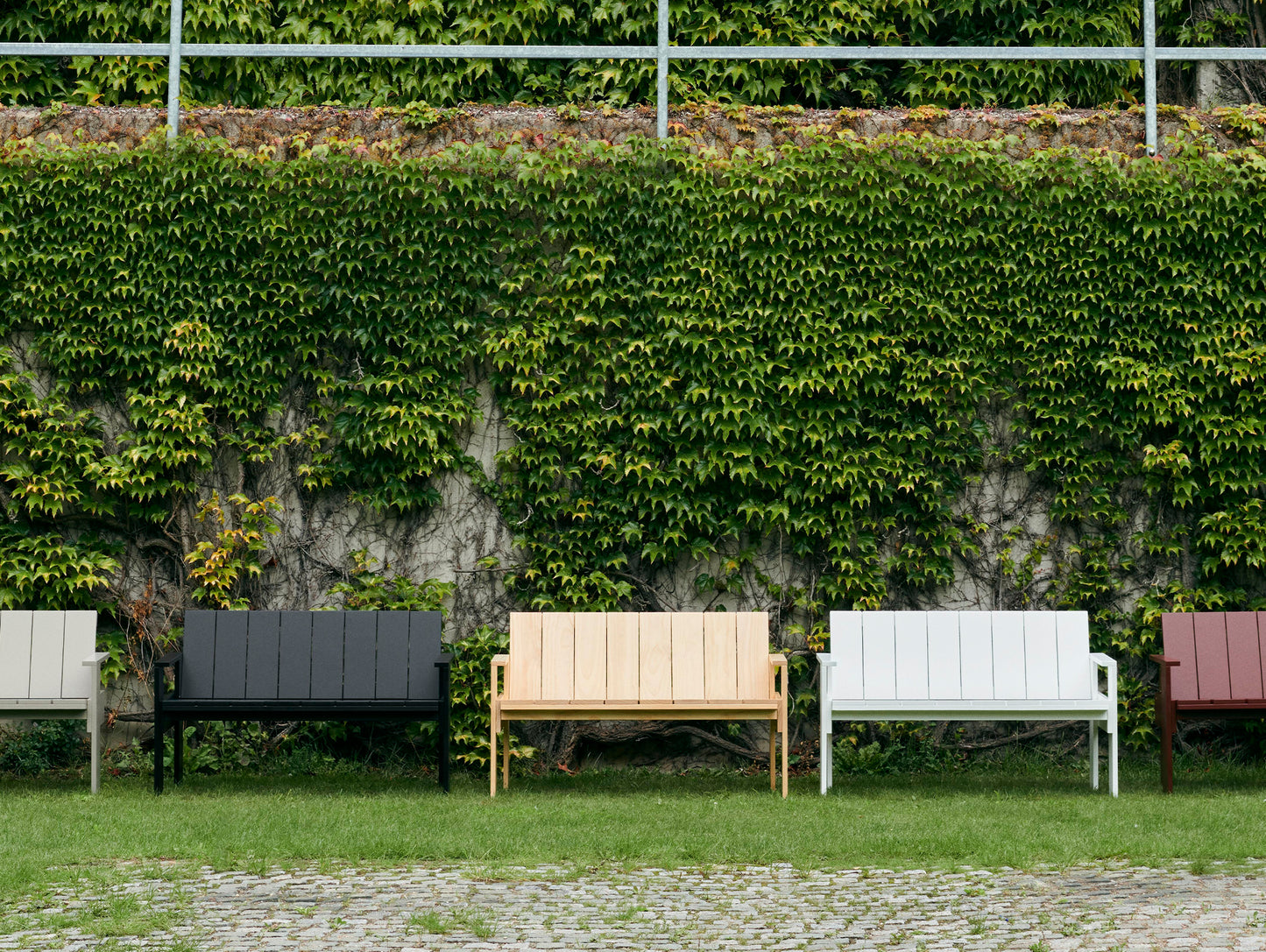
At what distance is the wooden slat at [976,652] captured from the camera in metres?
7.06

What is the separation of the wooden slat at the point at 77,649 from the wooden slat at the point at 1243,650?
6.06 m

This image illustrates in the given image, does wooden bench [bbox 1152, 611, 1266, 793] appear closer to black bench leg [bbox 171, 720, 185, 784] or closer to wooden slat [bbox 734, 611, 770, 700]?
wooden slat [bbox 734, 611, 770, 700]

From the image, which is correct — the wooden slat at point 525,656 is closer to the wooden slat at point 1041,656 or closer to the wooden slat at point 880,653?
the wooden slat at point 880,653

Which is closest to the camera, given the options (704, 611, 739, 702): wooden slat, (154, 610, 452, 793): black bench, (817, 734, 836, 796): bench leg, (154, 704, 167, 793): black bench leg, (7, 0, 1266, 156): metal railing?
(154, 704, 167, 793): black bench leg

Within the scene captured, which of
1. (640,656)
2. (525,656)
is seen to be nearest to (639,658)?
(640,656)

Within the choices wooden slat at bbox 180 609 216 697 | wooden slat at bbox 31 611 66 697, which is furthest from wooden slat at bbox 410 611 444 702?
wooden slat at bbox 31 611 66 697

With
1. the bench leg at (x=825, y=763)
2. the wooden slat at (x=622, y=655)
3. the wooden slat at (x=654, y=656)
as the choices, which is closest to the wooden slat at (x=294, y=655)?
the wooden slat at (x=622, y=655)

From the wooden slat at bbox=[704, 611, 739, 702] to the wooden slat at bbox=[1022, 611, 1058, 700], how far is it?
1.56 m

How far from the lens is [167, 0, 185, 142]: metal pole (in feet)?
25.3

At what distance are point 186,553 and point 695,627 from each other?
2.99 metres

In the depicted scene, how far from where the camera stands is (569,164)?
7.70 meters

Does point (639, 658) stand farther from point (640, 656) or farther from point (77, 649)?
point (77, 649)

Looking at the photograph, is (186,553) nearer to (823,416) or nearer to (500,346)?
(500,346)

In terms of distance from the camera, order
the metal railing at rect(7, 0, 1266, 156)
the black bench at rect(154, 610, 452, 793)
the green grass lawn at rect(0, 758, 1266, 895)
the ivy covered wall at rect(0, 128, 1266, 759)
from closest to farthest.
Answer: the green grass lawn at rect(0, 758, 1266, 895), the black bench at rect(154, 610, 452, 793), the ivy covered wall at rect(0, 128, 1266, 759), the metal railing at rect(7, 0, 1266, 156)
